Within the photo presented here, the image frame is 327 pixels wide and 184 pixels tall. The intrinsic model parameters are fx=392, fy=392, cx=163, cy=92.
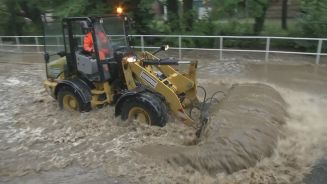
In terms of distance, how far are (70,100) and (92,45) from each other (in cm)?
152

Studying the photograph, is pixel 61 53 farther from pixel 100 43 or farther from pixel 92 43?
pixel 100 43

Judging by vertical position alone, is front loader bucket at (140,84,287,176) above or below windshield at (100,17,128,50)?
below

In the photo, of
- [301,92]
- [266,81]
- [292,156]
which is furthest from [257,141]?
[266,81]

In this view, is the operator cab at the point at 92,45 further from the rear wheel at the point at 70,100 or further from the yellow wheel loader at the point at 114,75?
the rear wheel at the point at 70,100

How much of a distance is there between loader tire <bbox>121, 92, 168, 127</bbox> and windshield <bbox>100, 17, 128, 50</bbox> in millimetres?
1529

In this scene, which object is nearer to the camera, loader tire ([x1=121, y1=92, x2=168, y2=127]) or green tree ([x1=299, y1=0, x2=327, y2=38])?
loader tire ([x1=121, y1=92, x2=168, y2=127])

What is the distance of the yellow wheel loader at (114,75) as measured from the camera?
23.7 ft

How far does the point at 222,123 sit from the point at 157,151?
3.86 feet

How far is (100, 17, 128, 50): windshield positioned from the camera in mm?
8141

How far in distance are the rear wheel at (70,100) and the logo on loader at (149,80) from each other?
1591 millimetres

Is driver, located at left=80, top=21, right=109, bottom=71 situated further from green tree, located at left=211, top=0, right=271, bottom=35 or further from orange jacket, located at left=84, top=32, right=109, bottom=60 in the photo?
green tree, located at left=211, top=0, right=271, bottom=35

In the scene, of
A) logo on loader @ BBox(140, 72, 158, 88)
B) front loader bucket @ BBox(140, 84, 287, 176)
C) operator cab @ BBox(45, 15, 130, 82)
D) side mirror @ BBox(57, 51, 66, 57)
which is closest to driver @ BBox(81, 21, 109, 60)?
operator cab @ BBox(45, 15, 130, 82)

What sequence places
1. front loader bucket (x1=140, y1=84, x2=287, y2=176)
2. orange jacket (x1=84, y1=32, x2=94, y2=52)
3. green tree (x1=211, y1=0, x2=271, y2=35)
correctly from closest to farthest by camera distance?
front loader bucket (x1=140, y1=84, x2=287, y2=176), orange jacket (x1=84, y1=32, x2=94, y2=52), green tree (x1=211, y1=0, x2=271, y2=35)

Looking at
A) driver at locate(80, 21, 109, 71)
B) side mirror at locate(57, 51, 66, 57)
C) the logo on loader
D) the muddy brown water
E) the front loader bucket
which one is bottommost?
the muddy brown water
